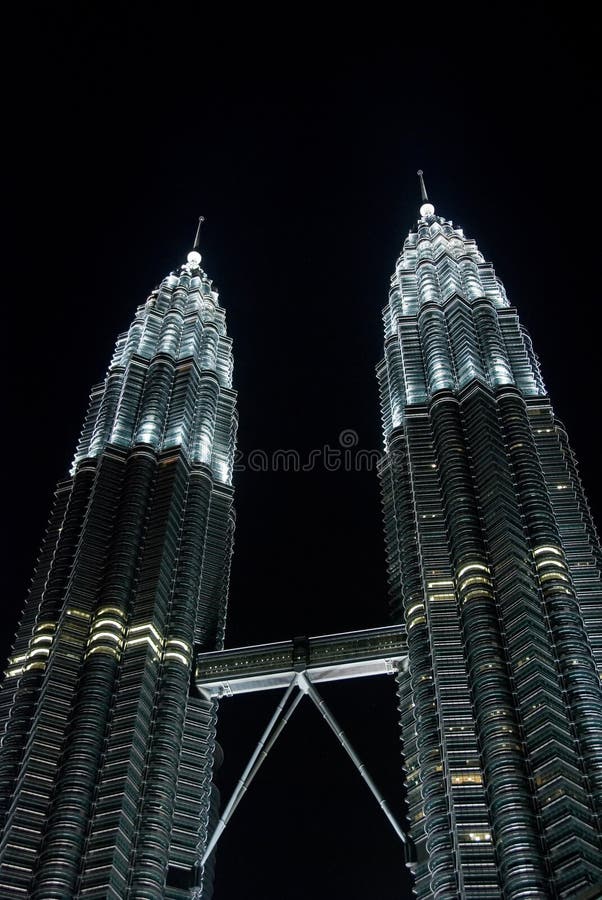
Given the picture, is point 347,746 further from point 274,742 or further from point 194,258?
point 194,258

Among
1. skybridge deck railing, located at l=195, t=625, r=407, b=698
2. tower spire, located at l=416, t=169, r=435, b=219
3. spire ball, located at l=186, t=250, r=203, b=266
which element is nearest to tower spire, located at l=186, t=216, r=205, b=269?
spire ball, located at l=186, t=250, r=203, b=266

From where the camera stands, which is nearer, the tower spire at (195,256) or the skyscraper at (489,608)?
the skyscraper at (489,608)

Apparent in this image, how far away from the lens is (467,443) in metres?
66.0

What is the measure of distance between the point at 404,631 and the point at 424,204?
49.9 m

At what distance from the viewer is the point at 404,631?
2346 inches

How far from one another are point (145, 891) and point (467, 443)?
95.6 feet

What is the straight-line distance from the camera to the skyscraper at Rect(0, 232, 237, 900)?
5072 cm

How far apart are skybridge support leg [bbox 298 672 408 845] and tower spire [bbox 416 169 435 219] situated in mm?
47321

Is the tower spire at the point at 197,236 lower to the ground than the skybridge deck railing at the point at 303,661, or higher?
higher

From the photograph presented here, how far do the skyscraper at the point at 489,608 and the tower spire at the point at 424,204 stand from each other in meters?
20.1

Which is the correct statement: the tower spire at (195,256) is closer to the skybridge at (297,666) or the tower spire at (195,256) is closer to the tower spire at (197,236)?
the tower spire at (197,236)

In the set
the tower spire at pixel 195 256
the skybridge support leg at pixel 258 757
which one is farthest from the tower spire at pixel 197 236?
the skybridge support leg at pixel 258 757

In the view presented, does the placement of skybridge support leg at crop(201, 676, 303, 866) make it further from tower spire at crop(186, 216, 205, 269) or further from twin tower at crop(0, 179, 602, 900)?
tower spire at crop(186, 216, 205, 269)

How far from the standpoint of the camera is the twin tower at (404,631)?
157 feet
